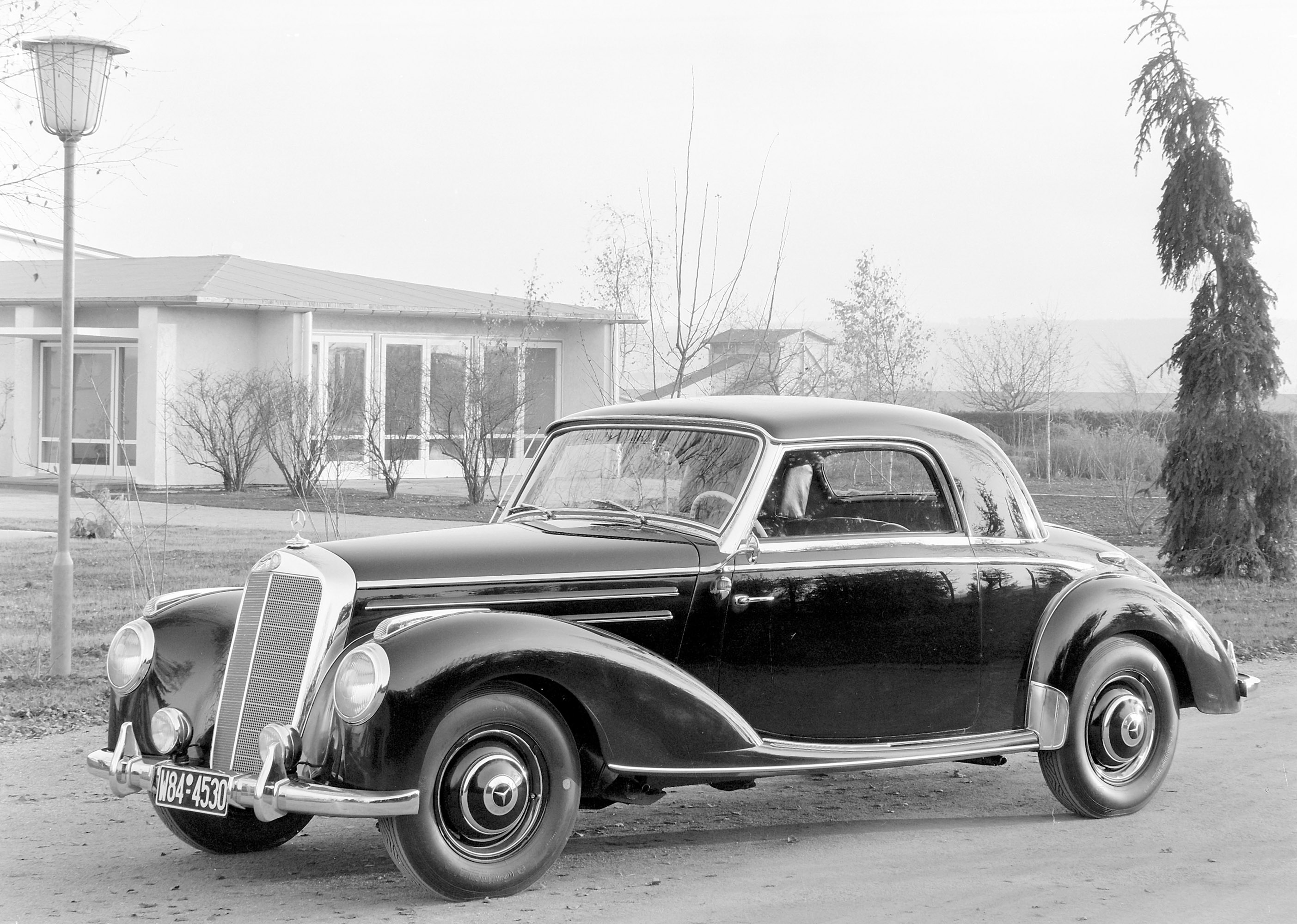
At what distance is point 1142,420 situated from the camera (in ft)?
76.2

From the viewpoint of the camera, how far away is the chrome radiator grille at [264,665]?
4.97m

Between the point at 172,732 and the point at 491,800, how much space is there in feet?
4.10

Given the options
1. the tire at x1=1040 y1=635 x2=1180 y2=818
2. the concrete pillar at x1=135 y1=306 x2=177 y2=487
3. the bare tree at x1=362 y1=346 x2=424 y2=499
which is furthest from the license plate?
the concrete pillar at x1=135 y1=306 x2=177 y2=487

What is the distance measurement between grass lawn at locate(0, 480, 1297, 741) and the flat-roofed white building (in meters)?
6.34

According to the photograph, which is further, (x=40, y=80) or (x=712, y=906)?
(x=40, y=80)

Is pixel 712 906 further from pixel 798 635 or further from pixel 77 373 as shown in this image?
pixel 77 373

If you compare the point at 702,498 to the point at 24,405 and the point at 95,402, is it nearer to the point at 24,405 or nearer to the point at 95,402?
the point at 95,402

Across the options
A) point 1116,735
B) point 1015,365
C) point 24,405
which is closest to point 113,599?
point 1116,735

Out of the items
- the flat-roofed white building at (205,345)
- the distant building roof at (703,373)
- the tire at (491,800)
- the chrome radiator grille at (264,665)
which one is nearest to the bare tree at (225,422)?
the flat-roofed white building at (205,345)

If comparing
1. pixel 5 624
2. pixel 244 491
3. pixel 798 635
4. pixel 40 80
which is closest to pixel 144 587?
pixel 5 624

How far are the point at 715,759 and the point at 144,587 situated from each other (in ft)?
25.3

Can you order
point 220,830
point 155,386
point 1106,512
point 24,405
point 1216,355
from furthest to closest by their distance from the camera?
point 24,405 → point 155,386 → point 1106,512 → point 1216,355 → point 220,830

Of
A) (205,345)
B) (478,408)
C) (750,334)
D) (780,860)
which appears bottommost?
(780,860)

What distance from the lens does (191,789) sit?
4.82 metres
